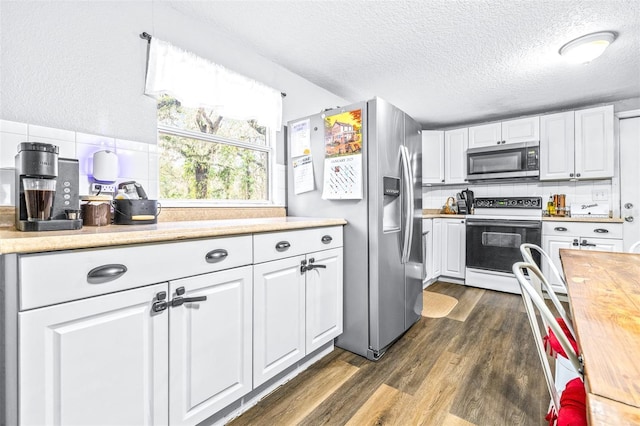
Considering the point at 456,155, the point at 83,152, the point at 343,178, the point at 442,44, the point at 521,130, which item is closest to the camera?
the point at 83,152

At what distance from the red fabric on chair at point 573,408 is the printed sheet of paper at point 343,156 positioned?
142 cm

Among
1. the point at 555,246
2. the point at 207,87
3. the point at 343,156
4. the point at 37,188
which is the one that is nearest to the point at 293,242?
the point at 343,156

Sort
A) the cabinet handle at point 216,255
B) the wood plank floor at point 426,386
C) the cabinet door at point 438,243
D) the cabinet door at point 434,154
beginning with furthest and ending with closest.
Answer: the cabinet door at point 434,154, the cabinet door at point 438,243, the wood plank floor at point 426,386, the cabinet handle at point 216,255

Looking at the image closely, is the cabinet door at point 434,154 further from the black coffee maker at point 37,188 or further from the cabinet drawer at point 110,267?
the black coffee maker at point 37,188

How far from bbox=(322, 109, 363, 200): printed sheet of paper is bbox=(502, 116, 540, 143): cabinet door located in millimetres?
2727

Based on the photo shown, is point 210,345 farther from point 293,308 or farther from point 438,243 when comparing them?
point 438,243

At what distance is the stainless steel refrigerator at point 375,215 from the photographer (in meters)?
2.00

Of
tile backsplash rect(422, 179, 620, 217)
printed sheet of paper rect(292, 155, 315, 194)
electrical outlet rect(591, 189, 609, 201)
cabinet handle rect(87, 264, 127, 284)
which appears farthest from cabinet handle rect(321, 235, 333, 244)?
electrical outlet rect(591, 189, 609, 201)

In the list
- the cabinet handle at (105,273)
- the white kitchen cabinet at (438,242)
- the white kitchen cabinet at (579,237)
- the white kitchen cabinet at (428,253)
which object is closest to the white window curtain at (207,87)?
the cabinet handle at (105,273)

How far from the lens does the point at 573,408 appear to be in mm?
744

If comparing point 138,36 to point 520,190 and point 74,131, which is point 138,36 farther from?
point 520,190

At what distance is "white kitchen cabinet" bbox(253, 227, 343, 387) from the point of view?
1.51 m

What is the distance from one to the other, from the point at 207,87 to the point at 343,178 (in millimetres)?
1110

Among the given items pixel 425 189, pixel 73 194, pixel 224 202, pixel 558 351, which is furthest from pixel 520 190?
pixel 73 194
